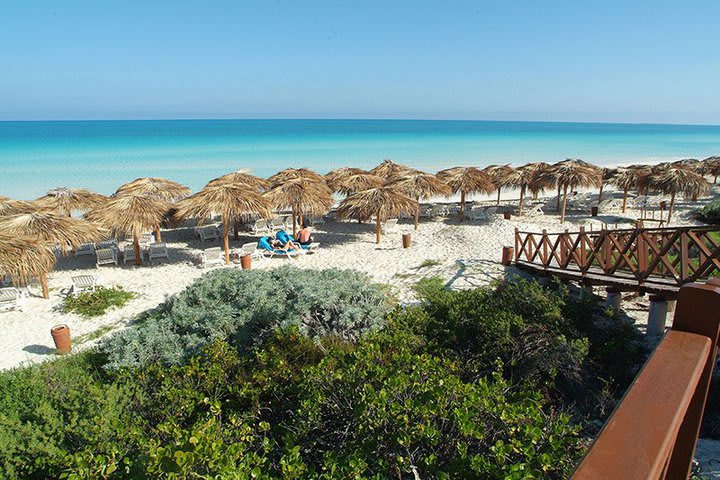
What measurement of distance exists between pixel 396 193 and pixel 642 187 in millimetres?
10566

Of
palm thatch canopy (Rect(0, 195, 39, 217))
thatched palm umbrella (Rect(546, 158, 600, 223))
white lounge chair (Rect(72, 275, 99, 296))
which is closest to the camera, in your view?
white lounge chair (Rect(72, 275, 99, 296))

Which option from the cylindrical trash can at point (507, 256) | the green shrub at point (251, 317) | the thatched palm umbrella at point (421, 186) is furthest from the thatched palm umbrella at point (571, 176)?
the green shrub at point (251, 317)

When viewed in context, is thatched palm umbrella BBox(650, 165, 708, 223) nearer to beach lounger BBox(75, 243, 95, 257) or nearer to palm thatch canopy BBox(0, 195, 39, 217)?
beach lounger BBox(75, 243, 95, 257)

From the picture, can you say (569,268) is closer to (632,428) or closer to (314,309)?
(314,309)

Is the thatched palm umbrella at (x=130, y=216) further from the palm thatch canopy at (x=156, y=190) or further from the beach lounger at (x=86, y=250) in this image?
the palm thatch canopy at (x=156, y=190)

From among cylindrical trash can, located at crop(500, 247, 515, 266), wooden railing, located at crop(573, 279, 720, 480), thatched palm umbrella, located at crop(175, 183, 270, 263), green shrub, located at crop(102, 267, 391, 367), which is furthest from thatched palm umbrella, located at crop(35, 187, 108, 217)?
wooden railing, located at crop(573, 279, 720, 480)

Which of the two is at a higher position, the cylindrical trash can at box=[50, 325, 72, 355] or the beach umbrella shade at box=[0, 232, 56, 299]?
the beach umbrella shade at box=[0, 232, 56, 299]

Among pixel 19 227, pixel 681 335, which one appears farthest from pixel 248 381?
pixel 19 227

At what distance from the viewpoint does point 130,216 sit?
36.8 ft

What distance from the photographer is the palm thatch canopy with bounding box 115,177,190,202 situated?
586 inches

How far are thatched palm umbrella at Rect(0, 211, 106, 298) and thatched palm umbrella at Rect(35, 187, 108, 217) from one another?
9.00 ft

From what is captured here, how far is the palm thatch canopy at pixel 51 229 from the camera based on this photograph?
999 cm

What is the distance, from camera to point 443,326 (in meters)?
6.04

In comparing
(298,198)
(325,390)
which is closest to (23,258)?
(298,198)
